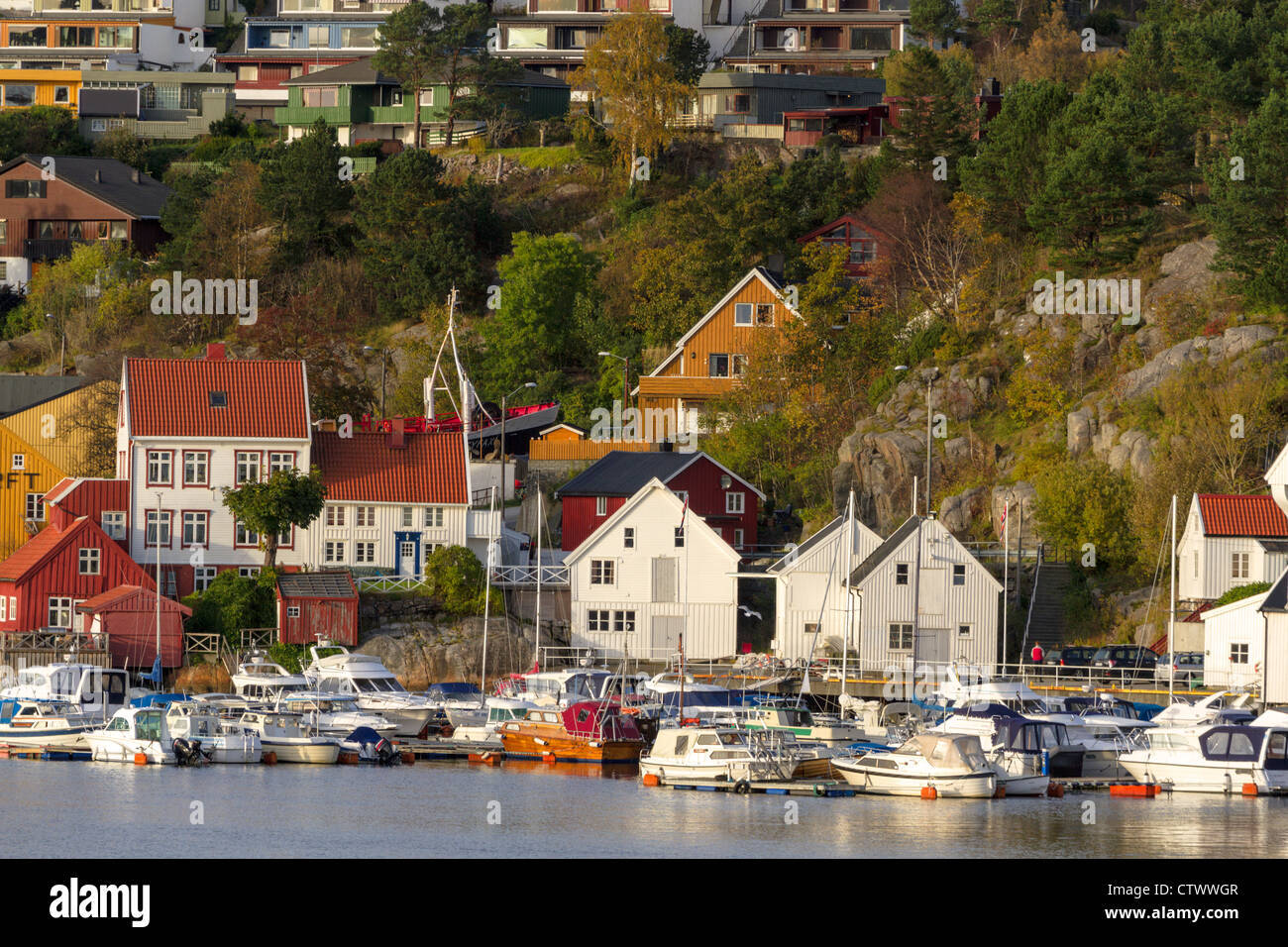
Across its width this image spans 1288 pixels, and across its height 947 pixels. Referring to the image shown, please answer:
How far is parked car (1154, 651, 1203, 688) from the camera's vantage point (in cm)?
6328

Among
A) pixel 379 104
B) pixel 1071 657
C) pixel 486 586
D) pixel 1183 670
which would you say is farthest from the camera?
pixel 379 104

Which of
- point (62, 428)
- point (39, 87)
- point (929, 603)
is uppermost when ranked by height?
point (39, 87)

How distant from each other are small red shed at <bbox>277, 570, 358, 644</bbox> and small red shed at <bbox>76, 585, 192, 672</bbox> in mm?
3356

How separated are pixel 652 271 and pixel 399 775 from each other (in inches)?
1889

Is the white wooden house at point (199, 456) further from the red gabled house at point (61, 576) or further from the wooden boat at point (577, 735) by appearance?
the wooden boat at point (577, 735)

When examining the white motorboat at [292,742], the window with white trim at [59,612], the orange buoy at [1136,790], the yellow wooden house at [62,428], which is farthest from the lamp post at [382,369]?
the orange buoy at [1136,790]

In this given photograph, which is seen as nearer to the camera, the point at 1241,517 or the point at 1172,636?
the point at 1172,636

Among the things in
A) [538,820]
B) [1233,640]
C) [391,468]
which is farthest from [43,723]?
[1233,640]

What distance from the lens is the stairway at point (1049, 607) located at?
231 feet

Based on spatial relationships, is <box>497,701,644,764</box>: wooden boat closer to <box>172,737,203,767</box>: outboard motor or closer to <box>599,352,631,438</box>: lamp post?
<box>172,737,203,767</box>: outboard motor

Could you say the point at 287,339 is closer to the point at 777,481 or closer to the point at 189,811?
the point at 777,481

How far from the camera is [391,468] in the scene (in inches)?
2940

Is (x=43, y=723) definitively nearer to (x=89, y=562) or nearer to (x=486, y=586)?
(x=89, y=562)

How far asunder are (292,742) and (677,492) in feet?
80.5
